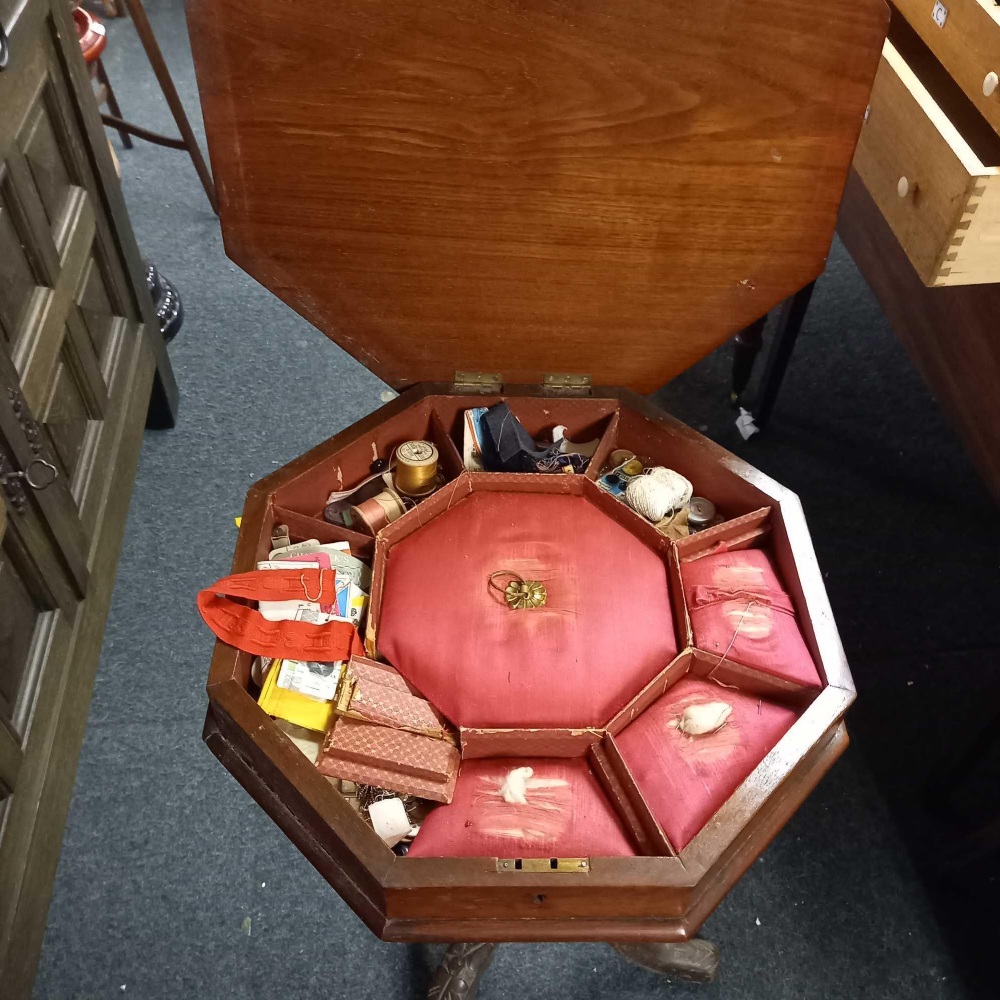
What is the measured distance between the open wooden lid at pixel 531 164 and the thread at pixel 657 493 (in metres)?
0.16

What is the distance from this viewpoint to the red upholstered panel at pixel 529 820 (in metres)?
0.86

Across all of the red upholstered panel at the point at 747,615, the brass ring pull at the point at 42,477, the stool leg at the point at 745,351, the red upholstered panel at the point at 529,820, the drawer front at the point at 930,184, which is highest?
the drawer front at the point at 930,184

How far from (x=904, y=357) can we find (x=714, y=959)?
1606mm

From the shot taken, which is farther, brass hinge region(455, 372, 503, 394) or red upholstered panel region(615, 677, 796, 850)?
brass hinge region(455, 372, 503, 394)

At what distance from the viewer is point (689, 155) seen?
3.23 feet

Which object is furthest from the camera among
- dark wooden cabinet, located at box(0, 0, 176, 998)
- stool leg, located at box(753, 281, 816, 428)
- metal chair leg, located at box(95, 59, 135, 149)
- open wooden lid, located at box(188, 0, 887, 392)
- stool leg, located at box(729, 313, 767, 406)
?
metal chair leg, located at box(95, 59, 135, 149)

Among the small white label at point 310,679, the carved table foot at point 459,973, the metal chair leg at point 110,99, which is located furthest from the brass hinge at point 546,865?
the metal chair leg at point 110,99

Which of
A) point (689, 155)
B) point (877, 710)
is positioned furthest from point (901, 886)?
point (689, 155)

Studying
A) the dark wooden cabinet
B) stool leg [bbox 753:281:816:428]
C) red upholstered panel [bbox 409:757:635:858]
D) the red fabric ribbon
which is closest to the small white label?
the red fabric ribbon

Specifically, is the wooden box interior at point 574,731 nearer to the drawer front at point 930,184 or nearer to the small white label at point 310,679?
the small white label at point 310,679

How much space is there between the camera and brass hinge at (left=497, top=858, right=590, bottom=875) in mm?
798

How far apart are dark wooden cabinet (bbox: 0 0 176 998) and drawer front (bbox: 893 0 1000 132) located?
1294 mm

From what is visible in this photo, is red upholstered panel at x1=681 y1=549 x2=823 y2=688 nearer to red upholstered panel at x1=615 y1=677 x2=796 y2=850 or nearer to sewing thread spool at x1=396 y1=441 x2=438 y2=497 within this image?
red upholstered panel at x1=615 y1=677 x2=796 y2=850

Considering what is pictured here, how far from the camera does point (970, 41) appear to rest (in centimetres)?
113
